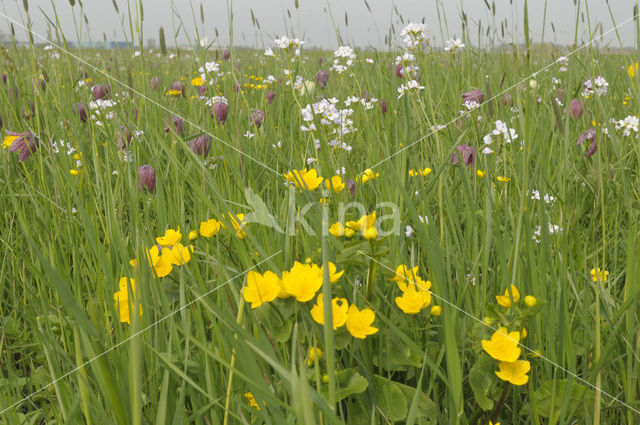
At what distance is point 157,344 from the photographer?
752 mm

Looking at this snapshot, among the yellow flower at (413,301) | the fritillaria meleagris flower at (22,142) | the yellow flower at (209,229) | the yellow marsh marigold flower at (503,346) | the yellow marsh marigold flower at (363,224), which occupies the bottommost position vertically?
the yellow marsh marigold flower at (503,346)

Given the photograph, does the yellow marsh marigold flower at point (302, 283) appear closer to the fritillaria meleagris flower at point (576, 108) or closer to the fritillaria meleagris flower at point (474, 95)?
the fritillaria meleagris flower at point (474, 95)

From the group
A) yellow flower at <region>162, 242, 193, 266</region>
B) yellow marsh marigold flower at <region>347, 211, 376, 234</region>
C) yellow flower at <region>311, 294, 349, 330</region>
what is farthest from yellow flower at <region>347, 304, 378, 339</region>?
yellow flower at <region>162, 242, 193, 266</region>

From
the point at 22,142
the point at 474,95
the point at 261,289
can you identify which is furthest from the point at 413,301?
the point at 22,142

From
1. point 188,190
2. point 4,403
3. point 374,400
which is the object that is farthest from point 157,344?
point 188,190

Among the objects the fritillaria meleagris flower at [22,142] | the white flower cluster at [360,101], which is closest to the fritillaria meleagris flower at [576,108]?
the white flower cluster at [360,101]

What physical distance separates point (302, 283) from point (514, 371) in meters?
0.29

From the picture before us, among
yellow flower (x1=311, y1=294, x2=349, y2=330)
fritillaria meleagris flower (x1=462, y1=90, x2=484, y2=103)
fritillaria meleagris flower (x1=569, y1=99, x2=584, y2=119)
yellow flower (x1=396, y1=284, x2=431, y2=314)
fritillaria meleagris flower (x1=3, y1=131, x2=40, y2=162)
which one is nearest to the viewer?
yellow flower (x1=311, y1=294, x2=349, y2=330)

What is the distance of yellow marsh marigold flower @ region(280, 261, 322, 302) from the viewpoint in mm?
604

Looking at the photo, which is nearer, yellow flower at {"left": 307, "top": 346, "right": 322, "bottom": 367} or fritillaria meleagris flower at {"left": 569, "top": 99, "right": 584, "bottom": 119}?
yellow flower at {"left": 307, "top": 346, "right": 322, "bottom": 367}

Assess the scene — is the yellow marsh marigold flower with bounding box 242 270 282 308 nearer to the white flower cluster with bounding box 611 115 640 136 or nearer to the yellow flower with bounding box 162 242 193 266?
the yellow flower with bounding box 162 242 193 266

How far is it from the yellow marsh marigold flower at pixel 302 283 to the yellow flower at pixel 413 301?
15 centimetres

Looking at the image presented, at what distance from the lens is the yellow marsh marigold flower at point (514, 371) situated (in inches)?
25.0

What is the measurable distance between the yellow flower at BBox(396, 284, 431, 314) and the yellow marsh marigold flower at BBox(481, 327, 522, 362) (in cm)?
11
